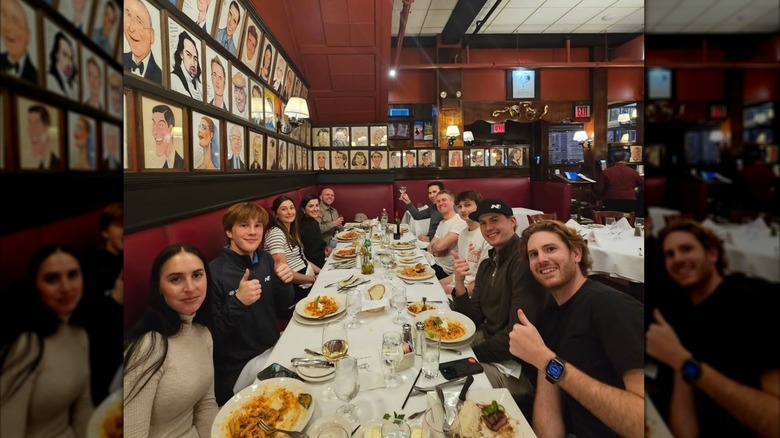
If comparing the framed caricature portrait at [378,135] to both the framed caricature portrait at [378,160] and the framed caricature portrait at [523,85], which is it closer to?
the framed caricature portrait at [378,160]

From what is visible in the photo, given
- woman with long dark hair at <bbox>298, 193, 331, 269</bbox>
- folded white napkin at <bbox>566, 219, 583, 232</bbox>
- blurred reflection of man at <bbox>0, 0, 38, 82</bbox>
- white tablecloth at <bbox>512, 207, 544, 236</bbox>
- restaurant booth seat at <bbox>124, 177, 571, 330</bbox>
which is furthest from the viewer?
woman with long dark hair at <bbox>298, 193, 331, 269</bbox>

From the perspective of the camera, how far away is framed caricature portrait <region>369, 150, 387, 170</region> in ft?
4.68

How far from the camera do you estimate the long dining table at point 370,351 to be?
85 centimetres

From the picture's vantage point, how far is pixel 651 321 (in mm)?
357

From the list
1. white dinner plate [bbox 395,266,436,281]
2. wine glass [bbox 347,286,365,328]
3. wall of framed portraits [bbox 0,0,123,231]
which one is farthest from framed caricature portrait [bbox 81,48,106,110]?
white dinner plate [bbox 395,266,436,281]

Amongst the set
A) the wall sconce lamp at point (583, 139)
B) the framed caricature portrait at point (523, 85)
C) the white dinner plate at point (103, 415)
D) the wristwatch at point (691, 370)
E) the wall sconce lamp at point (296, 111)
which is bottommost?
the white dinner plate at point (103, 415)

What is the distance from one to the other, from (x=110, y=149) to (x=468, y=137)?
4.17 feet

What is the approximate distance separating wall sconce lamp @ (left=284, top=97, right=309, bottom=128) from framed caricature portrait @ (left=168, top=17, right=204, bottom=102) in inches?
14.0

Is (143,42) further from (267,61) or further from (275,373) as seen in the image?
(275,373)

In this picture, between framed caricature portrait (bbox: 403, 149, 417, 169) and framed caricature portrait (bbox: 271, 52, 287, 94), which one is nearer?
framed caricature portrait (bbox: 271, 52, 287, 94)

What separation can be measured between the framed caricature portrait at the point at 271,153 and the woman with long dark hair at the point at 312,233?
27 centimetres

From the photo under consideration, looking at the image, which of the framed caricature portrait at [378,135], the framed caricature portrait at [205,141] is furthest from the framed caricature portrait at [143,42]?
the framed caricature portrait at [378,135]

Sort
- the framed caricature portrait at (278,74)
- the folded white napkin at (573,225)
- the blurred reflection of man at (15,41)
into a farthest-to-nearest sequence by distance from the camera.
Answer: the framed caricature portrait at (278,74) < the folded white napkin at (573,225) < the blurred reflection of man at (15,41)

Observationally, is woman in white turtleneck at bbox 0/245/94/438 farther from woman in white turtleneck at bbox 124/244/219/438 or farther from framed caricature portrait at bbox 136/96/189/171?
framed caricature portrait at bbox 136/96/189/171
